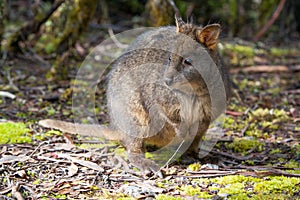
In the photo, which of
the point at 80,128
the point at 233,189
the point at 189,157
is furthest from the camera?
the point at 80,128

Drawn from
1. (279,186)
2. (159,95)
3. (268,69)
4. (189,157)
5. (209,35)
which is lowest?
(189,157)

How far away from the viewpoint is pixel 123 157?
457 centimetres

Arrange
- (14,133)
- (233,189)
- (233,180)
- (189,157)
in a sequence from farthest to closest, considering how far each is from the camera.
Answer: (14,133), (189,157), (233,180), (233,189)

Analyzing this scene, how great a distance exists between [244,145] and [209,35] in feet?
4.64

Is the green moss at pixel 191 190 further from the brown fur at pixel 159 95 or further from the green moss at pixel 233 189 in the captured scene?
the brown fur at pixel 159 95

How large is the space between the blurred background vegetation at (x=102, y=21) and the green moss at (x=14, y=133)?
7.16 ft

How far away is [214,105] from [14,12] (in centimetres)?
785

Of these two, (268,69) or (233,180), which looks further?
(268,69)

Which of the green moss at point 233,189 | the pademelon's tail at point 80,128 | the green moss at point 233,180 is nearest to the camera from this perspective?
the green moss at point 233,189

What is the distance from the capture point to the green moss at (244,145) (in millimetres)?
5004

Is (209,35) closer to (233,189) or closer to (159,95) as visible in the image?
(159,95)

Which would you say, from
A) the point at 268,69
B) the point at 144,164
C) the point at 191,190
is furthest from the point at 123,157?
the point at 268,69

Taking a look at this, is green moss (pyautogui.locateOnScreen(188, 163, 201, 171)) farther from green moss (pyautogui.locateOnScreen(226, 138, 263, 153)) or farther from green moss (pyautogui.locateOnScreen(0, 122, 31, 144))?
green moss (pyautogui.locateOnScreen(0, 122, 31, 144))

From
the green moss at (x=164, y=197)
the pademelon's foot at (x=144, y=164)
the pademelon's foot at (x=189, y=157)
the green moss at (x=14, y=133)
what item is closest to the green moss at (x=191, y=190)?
the green moss at (x=164, y=197)
